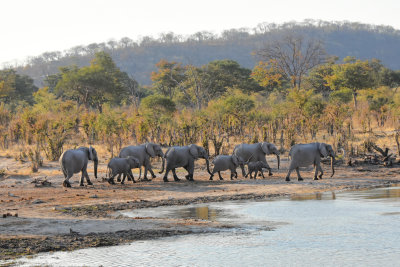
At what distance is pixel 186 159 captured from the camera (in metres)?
16.5

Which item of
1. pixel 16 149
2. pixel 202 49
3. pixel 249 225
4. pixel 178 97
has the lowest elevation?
pixel 249 225

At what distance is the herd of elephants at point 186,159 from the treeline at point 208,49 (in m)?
111

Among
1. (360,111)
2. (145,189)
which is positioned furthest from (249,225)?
(360,111)

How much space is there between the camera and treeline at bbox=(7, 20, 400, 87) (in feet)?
475

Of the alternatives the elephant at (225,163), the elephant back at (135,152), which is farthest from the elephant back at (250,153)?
the elephant back at (135,152)

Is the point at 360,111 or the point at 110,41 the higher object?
the point at 110,41

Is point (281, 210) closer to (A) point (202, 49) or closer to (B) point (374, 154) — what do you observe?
(B) point (374, 154)

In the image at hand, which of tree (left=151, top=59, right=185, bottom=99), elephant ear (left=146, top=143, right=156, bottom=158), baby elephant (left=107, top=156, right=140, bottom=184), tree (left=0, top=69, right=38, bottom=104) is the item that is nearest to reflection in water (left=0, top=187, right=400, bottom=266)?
baby elephant (left=107, top=156, right=140, bottom=184)

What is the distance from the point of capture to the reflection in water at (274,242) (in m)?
7.30

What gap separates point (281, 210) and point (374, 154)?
9758 mm

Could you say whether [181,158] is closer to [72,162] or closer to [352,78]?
[72,162]

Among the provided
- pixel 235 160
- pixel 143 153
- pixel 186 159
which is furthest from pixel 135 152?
pixel 235 160

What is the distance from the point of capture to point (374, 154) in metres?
19.9

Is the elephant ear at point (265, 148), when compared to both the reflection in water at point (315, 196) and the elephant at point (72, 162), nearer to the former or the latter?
the reflection in water at point (315, 196)
